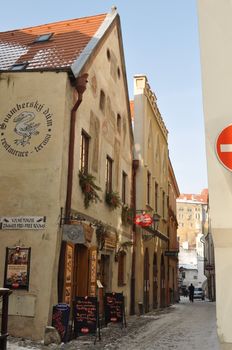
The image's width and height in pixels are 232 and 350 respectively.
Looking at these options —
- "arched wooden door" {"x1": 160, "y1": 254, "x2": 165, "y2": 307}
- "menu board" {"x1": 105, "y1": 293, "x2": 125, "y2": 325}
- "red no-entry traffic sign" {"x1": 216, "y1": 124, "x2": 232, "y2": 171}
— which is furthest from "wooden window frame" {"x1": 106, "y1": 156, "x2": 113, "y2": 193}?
"red no-entry traffic sign" {"x1": 216, "y1": 124, "x2": 232, "y2": 171}

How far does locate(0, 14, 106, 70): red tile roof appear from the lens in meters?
13.4

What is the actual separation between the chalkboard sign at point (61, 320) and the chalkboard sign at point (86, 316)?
0.55 metres

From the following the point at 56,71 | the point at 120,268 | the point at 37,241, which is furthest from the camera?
the point at 120,268

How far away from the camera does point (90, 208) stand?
1371 cm

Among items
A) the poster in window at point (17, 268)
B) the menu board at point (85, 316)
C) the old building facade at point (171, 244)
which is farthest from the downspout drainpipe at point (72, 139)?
the old building facade at point (171, 244)

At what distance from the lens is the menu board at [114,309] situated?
13.6 metres

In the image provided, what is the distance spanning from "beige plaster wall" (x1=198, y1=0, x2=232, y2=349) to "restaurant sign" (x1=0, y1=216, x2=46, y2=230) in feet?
25.6

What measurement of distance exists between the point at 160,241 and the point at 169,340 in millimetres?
14696

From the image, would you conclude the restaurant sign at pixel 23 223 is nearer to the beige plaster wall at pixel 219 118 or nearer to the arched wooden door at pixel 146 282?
the beige plaster wall at pixel 219 118

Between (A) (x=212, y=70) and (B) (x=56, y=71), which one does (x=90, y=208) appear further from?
(A) (x=212, y=70)

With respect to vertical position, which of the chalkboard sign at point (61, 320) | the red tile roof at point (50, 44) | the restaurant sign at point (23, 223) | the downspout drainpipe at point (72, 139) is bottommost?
the chalkboard sign at point (61, 320)

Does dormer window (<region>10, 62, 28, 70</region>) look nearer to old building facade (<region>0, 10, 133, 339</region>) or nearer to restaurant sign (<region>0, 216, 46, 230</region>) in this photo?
old building facade (<region>0, 10, 133, 339</region>)

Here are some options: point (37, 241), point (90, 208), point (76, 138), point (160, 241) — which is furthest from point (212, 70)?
point (160, 241)

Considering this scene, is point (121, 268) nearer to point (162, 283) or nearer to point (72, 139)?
point (72, 139)
